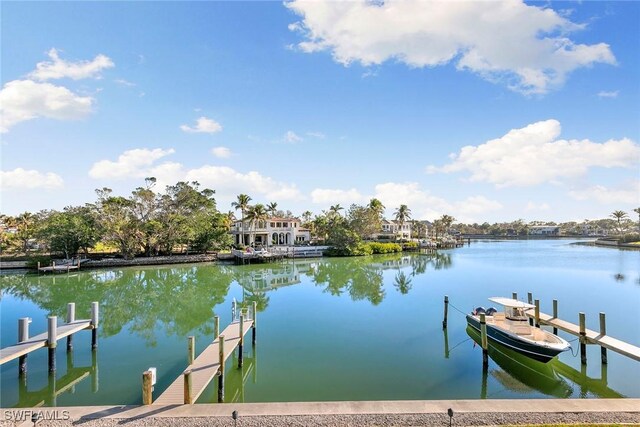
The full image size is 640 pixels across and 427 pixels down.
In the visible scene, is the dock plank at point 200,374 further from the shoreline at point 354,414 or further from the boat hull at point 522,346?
the boat hull at point 522,346

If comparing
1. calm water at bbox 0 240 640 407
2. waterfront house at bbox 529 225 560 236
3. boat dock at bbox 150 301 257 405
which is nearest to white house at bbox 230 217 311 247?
calm water at bbox 0 240 640 407

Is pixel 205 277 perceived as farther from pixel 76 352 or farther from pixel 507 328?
pixel 507 328

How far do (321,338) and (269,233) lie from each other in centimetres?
5506

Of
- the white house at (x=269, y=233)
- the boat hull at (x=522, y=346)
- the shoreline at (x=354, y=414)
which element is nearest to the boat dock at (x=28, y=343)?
the shoreline at (x=354, y=414)

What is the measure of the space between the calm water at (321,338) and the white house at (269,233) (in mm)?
31295

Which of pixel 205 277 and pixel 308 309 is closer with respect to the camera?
pixel 308 309

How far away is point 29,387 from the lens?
12.6m

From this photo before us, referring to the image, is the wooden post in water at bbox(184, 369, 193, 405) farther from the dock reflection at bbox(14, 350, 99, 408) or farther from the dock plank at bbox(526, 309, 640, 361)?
the dock plank at bbox(526, 309, 640, 361)

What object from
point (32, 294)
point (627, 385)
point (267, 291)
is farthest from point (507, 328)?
point (32, 294)

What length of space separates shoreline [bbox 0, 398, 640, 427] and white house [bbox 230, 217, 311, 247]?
59795mm

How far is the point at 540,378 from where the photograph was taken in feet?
44.1

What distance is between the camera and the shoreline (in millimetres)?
8633

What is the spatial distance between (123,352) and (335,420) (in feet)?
39.4

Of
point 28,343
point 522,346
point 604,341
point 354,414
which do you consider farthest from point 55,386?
point 604,341
